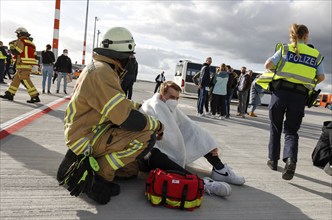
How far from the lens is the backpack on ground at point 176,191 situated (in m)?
2.44

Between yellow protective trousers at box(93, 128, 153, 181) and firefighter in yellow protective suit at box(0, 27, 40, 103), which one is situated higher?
firefighter in yellow protective suit at box(0, 27, 40, 103)

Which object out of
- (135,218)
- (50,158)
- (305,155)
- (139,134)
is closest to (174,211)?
(135,218)

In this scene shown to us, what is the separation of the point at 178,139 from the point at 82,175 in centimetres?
113

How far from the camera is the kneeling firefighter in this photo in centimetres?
220

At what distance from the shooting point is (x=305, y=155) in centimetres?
520

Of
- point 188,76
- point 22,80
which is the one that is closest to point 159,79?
point 188,76

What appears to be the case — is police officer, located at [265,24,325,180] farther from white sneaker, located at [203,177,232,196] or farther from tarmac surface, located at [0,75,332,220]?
white sneaker, located at [203,177,232,196]

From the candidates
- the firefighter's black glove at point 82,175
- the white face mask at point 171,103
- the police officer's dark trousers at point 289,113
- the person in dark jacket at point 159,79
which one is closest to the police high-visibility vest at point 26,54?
the white face mask at point 171,103

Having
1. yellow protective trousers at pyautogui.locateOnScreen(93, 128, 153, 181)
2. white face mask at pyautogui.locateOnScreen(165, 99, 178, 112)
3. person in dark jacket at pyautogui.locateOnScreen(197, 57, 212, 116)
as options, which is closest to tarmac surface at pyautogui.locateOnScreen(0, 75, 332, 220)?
yellow protective trousers at pyautogui.locateOnScreen(93, 128, 153, 181)

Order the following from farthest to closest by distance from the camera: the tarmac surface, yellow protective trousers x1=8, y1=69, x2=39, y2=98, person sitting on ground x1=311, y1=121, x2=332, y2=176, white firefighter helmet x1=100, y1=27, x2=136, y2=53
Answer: yellow protective trousers x1=8, y1=69, x2=39, y2=98 → person sitting on ground x1=311, y1=121, x2=332, y2=176 → white firefighter helmet x1=100, y1=27, x2=136, y2=53 → the tarmac surface

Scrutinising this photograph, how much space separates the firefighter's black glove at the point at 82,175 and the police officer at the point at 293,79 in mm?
2215

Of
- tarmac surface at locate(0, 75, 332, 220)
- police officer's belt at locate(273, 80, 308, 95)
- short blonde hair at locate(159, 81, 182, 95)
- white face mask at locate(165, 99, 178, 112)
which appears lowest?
tarmac surface at locate(0, 75, 332, 220)

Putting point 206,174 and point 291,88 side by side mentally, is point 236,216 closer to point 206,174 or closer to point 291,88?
point 206,174

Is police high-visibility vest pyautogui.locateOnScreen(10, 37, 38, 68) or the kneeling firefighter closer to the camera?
the kneeling firefighter
